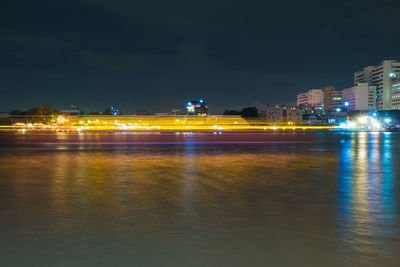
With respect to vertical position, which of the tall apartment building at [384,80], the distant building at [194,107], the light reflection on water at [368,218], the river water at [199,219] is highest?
the tall apartment building at [384,80]

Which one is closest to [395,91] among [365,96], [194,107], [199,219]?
[365,96]

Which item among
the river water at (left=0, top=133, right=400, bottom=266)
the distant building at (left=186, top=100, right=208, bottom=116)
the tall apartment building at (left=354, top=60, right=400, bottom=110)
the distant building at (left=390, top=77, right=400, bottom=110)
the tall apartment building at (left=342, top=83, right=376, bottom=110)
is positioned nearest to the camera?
the river water at (left=0, top=133, right=400, bottom=266)

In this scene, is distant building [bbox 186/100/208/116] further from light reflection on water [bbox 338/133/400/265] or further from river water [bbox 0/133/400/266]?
light reflection on water [bbox 338/133/400/265]

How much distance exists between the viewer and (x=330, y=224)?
485cm

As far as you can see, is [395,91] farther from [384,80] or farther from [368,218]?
[368,218]

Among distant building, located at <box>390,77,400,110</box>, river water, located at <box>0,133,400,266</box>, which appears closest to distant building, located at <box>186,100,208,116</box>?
distant building, located at <box>390,77,400,110</box>

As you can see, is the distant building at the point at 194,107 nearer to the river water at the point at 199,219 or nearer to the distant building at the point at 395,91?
the distant building at the point at 395,91

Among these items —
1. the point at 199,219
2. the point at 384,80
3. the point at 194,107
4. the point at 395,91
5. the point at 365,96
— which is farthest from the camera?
the point at 365,96

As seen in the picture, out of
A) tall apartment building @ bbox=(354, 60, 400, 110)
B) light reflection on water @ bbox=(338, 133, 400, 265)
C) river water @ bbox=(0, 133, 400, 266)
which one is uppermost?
tall apartment building @ bbox=(354, 60, 400, 110)

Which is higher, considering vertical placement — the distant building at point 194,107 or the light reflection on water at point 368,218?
the distant building at point 194,107

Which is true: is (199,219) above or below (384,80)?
below

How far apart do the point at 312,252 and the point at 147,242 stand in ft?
6.21

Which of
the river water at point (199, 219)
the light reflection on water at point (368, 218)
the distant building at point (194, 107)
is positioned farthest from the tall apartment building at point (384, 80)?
the river water at point (199, 219)

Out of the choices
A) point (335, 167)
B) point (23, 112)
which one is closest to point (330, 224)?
point (335, 167)
